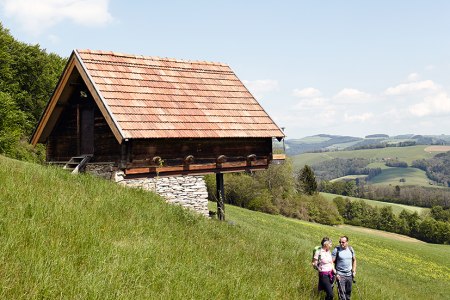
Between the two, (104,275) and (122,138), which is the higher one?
(122,138)

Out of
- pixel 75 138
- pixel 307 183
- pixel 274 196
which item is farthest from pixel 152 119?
pixel 307 183

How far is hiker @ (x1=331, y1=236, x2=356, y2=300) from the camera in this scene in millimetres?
8781

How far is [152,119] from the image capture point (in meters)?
14.6

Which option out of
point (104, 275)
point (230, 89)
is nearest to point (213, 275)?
point (104, 275)

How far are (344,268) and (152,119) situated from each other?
8.71 metres

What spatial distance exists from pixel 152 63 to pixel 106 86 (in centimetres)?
335

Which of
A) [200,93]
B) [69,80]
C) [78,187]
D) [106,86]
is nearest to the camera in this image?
[78,187]

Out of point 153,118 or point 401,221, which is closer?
point 153,118

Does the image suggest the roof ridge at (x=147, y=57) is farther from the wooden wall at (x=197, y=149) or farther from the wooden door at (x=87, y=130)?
the wooden wall at (x=197, y=149)

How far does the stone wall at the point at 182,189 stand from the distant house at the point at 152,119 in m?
0.35

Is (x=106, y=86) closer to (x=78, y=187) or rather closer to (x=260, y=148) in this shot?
(x=78, y=187)

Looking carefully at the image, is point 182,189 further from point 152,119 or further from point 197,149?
point 152,119

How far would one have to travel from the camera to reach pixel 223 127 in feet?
53.6

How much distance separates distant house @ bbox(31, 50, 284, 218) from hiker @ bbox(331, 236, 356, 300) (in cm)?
756
